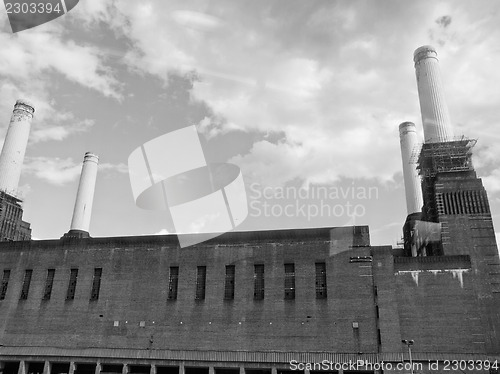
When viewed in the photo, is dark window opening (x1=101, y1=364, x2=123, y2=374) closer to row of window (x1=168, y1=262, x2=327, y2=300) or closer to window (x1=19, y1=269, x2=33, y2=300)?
row of window (x1=168, y1=262, x2=327, y2=300)

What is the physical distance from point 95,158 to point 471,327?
42337mm

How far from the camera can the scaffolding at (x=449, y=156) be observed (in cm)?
3778

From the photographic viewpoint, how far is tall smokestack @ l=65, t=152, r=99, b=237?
47094 mm

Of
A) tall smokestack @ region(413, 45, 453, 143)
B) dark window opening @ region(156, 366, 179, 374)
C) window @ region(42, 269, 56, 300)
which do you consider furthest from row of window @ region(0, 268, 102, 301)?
tall smokestack @ region(413, 45, 453, 143)

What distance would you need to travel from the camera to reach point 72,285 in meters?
34.8

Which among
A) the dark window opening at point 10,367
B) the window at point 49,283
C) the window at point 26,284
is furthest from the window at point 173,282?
the dark window opening at point 10,367

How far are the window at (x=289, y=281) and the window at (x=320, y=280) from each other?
1.81 meters

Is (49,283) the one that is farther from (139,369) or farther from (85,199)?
(85,199)

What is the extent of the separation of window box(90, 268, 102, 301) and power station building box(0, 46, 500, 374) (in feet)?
0.27

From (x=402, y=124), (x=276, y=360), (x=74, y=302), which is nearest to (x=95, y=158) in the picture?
(x=74, y=302)

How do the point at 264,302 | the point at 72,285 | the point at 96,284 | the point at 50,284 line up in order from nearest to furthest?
the point at 264,302 < the point at 96,284 < the point at 72,285 < the point at 50,284

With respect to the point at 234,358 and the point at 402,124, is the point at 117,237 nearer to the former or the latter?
the point at 234,358

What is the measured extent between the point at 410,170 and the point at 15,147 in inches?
1813

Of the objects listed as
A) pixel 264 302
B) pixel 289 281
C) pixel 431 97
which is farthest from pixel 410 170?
pixel 264 302
